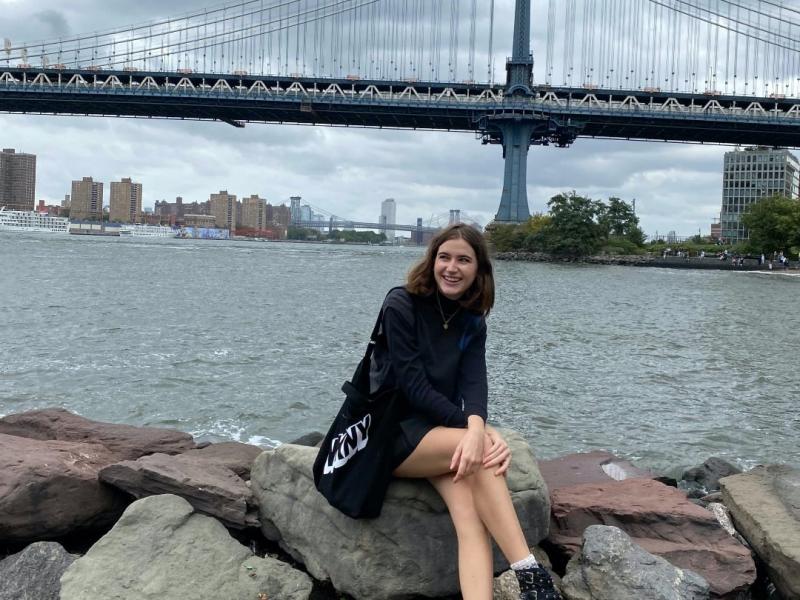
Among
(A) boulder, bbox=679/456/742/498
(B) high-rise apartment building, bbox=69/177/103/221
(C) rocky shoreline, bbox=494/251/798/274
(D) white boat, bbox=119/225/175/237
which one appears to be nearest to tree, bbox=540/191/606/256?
(C) rocky shoreline, bbox=494/251/798/274

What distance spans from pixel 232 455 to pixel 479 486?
2.35 metres

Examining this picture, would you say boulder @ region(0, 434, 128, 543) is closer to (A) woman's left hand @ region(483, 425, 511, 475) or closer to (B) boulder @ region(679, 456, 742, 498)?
A: (A) woman's left hand @ region(483, 425, 511, 475)

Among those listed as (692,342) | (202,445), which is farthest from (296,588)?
(692,342)

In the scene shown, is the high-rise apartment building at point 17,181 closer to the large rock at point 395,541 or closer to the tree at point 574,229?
the tree at point 574,229

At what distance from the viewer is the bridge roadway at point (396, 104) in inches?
2061

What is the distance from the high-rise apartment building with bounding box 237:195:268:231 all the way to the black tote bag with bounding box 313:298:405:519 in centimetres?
15225

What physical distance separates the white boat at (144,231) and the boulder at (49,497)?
13234cm

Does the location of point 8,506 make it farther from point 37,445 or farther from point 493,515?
point 493,515

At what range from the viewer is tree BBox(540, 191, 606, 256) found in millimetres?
60500

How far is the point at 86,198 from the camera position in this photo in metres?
156

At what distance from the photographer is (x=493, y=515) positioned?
8.50ft

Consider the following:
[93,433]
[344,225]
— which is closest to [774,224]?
[93,433]

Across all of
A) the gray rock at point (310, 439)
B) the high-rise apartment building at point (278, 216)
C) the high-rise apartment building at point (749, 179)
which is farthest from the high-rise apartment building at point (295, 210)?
the gray rock at point (310, 439)

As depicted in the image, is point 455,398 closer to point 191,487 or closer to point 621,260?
point 191,487
